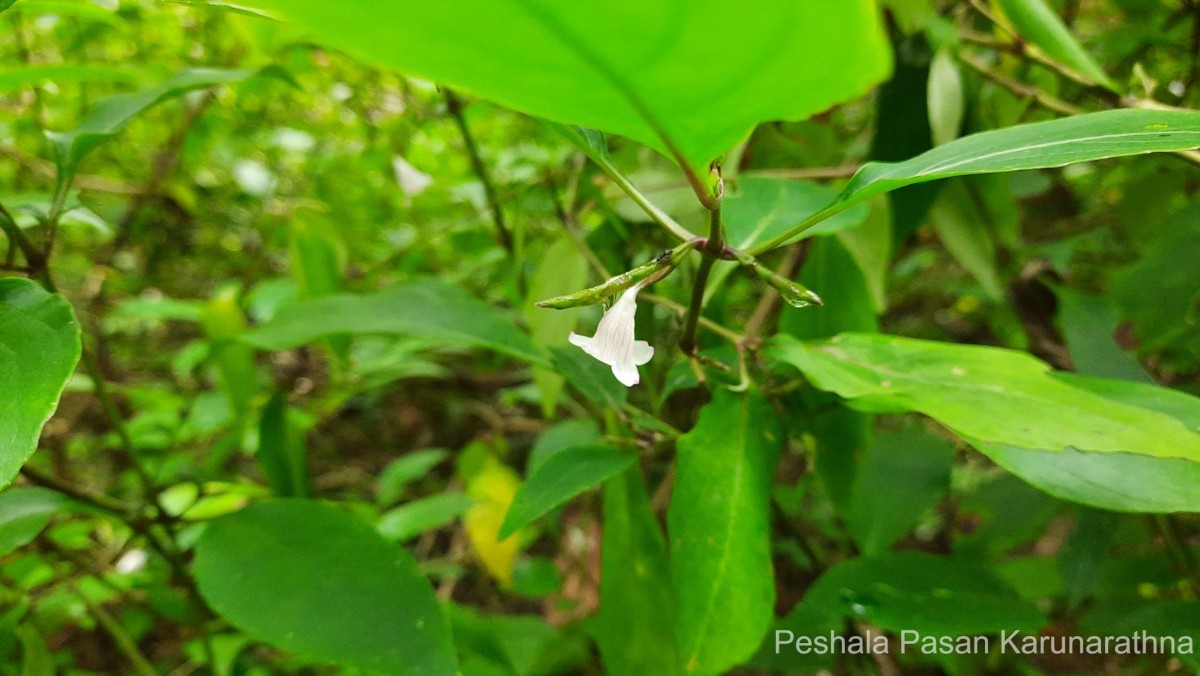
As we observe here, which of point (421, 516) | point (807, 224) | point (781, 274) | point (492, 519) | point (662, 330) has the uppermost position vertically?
point (807, 224)

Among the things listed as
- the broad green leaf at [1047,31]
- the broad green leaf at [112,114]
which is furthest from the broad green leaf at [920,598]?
the broad green leaf at [112,114]

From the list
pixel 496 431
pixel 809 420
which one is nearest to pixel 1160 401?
pixel 809 420

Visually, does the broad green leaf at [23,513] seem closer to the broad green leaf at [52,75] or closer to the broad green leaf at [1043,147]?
the broad green leaf at [52,75]

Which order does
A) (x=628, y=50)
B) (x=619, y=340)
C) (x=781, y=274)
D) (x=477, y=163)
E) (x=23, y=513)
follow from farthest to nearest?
(x=477, y=163) < (x=781, y=274) < (x=23, y=513) < (x=619, y=340) < (x=628, y=50)

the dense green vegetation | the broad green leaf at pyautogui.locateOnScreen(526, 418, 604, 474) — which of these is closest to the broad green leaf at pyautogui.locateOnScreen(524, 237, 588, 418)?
the dense green vegetation

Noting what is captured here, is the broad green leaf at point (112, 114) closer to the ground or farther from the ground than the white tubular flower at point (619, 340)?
closer to the ground

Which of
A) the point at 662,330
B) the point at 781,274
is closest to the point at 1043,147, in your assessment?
the point at 781,274

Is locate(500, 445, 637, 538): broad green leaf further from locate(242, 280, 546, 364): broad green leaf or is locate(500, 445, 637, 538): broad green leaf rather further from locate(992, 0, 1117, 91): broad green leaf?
locate(992, 0, 1117, 91): broad green leaf

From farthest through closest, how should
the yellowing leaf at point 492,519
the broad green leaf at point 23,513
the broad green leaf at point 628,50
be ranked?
1. the yellowing leaf at point 492,519
2. the broad green leaf at point 23,513
3. the broad green leaf at point 628,50

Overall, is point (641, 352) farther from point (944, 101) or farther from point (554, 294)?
point (944, 101)
